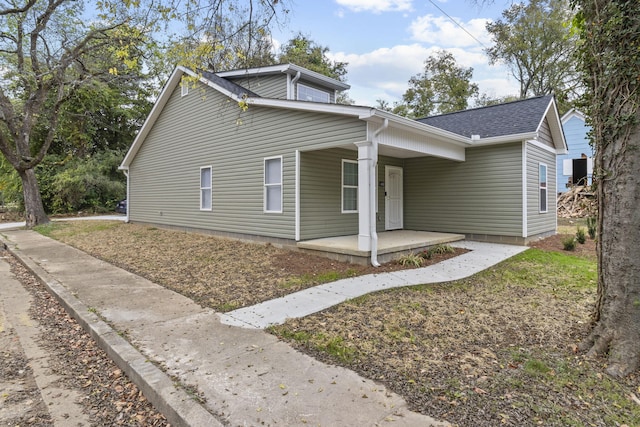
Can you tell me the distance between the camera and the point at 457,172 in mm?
10344

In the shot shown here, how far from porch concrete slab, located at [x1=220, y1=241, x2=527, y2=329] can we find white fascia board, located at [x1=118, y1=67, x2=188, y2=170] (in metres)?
8.64

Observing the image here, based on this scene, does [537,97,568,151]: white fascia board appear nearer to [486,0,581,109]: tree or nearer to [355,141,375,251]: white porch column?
[355,141,375,251]: white porch column

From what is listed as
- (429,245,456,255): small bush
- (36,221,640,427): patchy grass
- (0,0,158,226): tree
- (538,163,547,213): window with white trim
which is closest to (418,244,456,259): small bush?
(429,245,456,255): small bush

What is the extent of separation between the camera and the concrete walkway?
2.38 metres

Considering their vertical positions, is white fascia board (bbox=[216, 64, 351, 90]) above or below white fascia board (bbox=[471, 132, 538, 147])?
above

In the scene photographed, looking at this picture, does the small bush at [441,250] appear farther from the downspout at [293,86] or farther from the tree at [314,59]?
the tree at [314,59]

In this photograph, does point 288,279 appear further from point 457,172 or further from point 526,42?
point 526,42

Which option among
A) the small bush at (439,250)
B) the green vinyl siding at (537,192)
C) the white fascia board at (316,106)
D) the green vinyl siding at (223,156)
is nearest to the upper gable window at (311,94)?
the green vinyl siding at (223,156)

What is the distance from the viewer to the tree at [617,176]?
9.39 ft

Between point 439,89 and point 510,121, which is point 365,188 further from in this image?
point 439,89

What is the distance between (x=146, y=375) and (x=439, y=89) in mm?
29767

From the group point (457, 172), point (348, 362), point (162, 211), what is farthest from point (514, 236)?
point (162, 211)

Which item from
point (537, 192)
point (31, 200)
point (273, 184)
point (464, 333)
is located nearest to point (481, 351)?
point (464, 333)

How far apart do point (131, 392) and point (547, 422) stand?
3.01 metres
